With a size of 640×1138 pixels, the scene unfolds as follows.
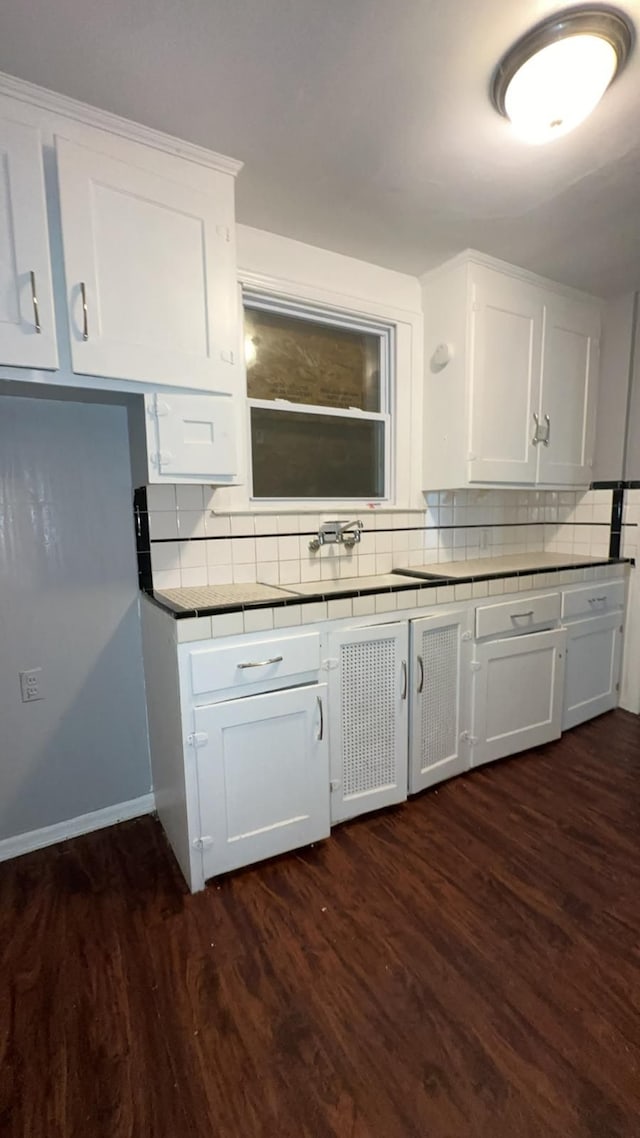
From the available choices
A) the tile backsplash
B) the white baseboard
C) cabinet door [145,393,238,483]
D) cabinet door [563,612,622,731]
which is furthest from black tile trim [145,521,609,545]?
the white baseboard

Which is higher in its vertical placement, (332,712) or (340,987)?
(332,712)

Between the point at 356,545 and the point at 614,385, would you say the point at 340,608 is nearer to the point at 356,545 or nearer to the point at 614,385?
the point at 356,545

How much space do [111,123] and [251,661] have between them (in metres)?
1.63

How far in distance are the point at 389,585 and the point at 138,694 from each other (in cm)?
112

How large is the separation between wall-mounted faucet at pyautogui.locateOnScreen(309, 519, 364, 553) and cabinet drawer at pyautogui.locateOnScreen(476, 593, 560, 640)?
653 millimetres

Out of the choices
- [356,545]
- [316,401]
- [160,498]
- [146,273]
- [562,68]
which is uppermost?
[562,68]

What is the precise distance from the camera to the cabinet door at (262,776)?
153 centimetres

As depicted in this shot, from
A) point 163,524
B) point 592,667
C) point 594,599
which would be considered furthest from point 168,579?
point 592,667

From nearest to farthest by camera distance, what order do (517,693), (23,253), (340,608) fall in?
(23,253) < (340,608) < (517,693)

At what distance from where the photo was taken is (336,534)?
87.1 inches

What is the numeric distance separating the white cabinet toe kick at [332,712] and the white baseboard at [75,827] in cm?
11

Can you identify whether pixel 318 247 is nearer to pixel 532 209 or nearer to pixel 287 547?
pixel 532 209

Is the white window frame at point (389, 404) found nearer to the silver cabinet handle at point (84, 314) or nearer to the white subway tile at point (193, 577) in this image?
the white subway tile at point (193, 577)

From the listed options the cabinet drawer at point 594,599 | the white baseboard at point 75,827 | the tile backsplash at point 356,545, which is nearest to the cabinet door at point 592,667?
the cabinet drawer at point 594,599
